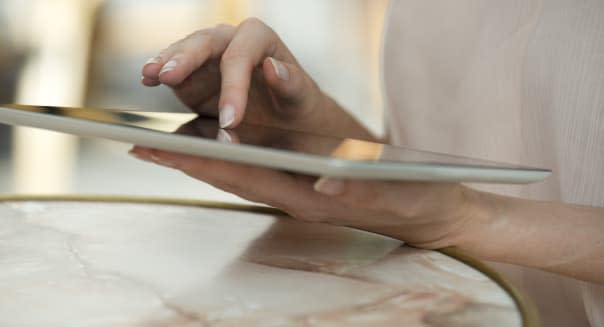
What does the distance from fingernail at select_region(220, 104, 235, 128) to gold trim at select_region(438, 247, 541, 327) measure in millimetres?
160

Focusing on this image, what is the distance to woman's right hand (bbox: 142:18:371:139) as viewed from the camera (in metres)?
0.51

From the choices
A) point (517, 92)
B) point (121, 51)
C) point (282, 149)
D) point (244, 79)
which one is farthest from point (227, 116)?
point (121, 51)

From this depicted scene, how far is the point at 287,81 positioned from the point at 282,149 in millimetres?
277

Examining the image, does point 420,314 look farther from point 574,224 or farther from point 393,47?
point 393,47

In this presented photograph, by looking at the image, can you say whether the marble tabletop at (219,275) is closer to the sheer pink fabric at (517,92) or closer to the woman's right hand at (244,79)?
the woman's right hand at (244,79)

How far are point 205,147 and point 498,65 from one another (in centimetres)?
46

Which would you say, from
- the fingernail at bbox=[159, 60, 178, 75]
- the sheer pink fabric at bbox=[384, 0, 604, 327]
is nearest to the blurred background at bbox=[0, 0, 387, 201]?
the sheer pink fabric at bbox=[384, 0, 604, 327]

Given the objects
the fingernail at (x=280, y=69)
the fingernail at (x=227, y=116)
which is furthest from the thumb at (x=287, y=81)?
the fingernail at (x=227, y=116)

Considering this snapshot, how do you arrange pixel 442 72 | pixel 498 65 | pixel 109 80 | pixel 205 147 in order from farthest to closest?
pixel 109 80, pixel 442 72, pixel 498 65, pixel 205 147

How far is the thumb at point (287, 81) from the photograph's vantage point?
56 cm

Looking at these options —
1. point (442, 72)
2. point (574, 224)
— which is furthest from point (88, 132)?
point (442, 72)

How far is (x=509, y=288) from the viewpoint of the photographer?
1.26 ft

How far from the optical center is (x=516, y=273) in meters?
0.64

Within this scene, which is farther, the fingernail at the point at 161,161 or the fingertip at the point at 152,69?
the fingertip at the point at 152,69
